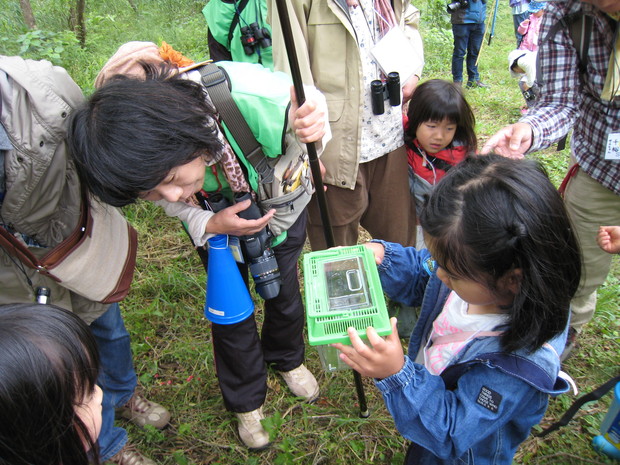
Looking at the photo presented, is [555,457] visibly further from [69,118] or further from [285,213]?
[69,118]

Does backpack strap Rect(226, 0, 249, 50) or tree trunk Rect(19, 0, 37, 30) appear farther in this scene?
tree trunk Rect(19, 0, 37, 30)

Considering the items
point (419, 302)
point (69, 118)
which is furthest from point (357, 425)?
point (69, 118)

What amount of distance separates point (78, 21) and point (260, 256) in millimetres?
5034

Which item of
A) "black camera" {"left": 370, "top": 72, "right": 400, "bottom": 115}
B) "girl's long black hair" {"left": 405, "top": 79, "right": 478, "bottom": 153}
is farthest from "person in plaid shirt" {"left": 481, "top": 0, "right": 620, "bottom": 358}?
"black camera" {"left": 370, "top": 72, "right": 400, "bottom": 115}

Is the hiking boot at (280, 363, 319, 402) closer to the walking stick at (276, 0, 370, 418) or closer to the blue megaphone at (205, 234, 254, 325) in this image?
the walking stick at (276, 0, 370, 418)

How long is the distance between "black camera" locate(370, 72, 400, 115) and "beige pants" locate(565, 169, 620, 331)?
95cm

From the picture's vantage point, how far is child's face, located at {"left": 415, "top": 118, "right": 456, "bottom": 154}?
2.47m

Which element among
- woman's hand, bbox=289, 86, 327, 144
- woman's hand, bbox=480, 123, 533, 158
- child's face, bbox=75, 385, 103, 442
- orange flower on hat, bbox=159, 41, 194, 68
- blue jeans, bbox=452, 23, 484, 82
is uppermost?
orange flower on hat, bbox=159, 41, 194, 68

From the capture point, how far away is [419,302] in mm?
1743

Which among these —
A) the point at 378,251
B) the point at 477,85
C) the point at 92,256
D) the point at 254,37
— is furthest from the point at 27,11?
the point at 477,85

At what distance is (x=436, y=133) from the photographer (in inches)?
97.5

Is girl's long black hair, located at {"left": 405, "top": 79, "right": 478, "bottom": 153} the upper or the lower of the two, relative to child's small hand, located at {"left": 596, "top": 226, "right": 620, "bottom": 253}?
upper

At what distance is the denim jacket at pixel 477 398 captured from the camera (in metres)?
1.16

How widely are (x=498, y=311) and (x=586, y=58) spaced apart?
126 centimetres
